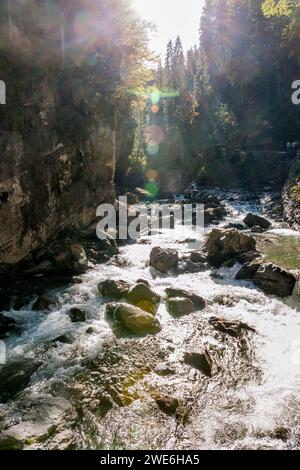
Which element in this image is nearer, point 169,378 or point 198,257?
point 169,378

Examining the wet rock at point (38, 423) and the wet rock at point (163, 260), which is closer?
the wet rock at point (38, 423)

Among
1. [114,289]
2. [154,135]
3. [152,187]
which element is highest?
[154,135]

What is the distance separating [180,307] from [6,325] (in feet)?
19.5

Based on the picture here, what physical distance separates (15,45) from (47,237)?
8.67 metres

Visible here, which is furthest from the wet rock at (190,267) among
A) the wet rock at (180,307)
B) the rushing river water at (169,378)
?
the wet rock at (180,307)

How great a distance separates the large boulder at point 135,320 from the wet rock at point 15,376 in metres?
2.97

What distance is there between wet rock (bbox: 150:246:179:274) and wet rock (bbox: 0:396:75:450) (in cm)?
985

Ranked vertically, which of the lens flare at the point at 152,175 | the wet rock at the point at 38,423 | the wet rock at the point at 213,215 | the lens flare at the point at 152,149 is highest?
the lens flare at the point at 152,149

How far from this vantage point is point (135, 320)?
11.2 m

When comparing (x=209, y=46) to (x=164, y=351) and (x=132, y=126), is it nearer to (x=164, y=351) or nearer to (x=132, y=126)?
(x=132, y=126)

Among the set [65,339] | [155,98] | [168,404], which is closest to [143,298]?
[65,339]

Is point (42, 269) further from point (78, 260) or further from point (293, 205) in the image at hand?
point (293, 205)

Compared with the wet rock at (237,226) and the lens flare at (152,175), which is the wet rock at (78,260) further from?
the lens flare at (152,175)

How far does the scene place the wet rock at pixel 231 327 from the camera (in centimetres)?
1078
